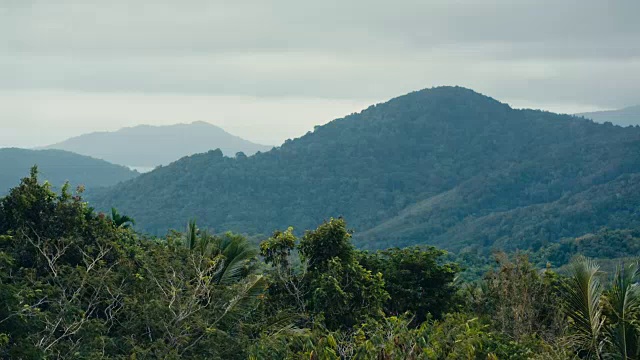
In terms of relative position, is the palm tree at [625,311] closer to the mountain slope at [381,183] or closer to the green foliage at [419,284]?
the green foliage at [419,284]

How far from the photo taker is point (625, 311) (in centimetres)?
1480

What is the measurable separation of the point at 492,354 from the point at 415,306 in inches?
357

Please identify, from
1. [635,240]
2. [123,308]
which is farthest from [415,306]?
[635,240]

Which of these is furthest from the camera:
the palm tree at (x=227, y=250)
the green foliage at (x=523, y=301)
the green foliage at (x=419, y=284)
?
the green foliage at (x=419, y=284)

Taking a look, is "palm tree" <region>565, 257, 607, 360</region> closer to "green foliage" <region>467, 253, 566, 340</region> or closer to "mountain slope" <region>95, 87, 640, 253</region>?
"green foliage" <region>467, 253, 566, 340</region>

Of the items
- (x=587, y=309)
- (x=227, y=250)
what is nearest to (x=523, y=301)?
(x=587, y=309)

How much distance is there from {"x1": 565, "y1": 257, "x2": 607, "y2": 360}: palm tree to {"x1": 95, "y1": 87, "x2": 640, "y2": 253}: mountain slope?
361ft

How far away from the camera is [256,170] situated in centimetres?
17012

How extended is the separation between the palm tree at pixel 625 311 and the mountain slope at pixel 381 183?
110 metres

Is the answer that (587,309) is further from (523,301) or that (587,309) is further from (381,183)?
(381,183)

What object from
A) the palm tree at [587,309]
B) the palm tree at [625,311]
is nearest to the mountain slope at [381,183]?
the palm tree at [625,311]

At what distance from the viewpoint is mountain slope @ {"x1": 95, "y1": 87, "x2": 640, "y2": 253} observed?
146625mm

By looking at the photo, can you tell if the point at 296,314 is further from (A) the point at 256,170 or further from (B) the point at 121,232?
(A) the point at 256,170

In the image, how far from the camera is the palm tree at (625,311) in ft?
46.3
